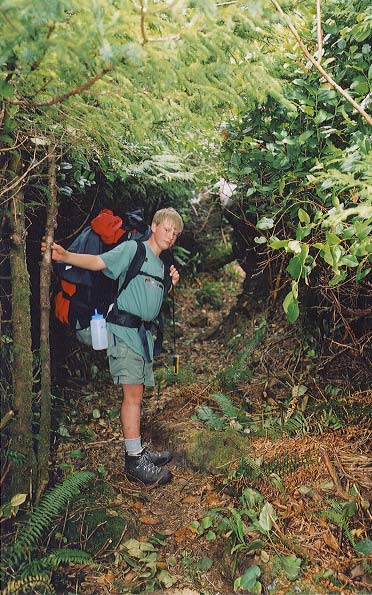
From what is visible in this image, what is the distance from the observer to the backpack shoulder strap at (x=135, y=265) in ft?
13.6

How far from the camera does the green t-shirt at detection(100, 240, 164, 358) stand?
4086 mm

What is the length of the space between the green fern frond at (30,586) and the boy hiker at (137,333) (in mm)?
1356

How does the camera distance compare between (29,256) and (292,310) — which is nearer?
(292,310)

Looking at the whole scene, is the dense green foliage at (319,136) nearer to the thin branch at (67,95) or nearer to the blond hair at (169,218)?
the blond hair at (169,218)

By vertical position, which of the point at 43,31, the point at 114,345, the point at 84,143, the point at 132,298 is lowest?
the point at 114,345

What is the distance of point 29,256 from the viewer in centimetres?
482

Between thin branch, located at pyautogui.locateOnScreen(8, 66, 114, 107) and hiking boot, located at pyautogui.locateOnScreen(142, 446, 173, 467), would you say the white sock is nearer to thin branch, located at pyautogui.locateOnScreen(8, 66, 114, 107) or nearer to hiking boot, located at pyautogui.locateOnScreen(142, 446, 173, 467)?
hiking boot, located at pyautogui.locateOnScreen(142, 446, 173, 467)

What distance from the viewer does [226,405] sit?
4.95m

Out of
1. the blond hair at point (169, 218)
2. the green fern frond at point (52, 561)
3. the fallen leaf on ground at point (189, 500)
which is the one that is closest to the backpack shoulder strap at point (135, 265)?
the blond hair at point (169, 218)

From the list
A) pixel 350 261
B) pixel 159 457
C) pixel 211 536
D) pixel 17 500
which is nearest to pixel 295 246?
pixel 350 261

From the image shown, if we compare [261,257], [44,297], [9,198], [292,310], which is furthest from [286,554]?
[261,257]

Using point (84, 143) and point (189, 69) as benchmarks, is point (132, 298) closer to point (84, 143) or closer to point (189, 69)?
point (84, 143)

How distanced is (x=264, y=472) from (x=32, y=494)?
1.93 metres

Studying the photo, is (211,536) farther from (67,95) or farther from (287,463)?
(67,95)
